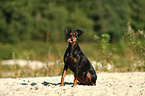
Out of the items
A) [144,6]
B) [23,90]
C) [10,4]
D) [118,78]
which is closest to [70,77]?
[118,78]

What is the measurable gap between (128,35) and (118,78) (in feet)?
8.44

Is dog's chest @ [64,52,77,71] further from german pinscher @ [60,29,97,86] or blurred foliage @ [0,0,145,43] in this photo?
blurred foliage @ [0,0,145,43]

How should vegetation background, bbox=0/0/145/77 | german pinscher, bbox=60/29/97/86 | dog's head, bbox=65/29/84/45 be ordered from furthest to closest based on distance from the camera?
vegetation background, bbox=0/0/145/77 < german pinscher, bbox=60/29/97/86 < dog's head, bbox=65/29/84/45

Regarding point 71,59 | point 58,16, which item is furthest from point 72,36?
Answer: point 58,16

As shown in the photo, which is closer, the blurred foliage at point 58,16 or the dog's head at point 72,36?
the dog's head at point 72,36

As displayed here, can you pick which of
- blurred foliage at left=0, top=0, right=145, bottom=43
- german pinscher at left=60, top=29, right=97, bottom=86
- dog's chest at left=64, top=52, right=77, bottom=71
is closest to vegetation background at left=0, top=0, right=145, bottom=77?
blurred foliage at left=0, top=0, right=145, bottom=43

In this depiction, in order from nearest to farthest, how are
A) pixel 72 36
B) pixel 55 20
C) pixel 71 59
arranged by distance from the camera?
pixel 72 36, pixel 71 59, pixel 55 20

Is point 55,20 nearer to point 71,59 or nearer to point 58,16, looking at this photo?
point 58,16

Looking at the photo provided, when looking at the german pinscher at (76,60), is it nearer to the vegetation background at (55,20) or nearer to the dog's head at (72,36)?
the dog's head at (72,36)

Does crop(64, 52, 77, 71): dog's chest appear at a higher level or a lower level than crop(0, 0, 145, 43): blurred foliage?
lower

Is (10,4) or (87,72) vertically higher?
(10,4)

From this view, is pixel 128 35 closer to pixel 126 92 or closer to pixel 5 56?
pixel 126 92

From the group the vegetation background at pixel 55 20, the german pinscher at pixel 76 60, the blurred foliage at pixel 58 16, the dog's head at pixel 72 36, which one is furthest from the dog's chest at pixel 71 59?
the blurred foliage at pixel 58 16

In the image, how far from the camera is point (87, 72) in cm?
681
